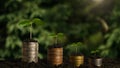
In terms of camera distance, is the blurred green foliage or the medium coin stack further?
the blurred green foliage

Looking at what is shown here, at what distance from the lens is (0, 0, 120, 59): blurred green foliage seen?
30.9 feet

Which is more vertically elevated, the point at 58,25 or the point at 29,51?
the point at 58,25

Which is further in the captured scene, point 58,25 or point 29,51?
point 58,25

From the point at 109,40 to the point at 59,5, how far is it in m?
1.91

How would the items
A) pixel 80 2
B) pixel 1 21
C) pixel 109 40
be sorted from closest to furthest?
pixel 109 40
pixel 1 21
pixel 80 2

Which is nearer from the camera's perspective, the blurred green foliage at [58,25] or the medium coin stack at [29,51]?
the medium coin stack at [29,51]

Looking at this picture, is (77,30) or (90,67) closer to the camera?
(90,67)

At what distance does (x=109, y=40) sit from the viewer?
9.38 m

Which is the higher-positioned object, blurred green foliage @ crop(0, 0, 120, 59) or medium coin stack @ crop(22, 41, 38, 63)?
blurred green foliage @ crop(0, 0, 120, 59)

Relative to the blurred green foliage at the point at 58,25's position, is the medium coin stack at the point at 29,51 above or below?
below

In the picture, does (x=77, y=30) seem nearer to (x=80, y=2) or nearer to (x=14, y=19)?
(x=80, y=2)

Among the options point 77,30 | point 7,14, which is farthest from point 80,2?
point 7,14

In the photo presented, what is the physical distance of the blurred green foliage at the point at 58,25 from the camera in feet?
30.9

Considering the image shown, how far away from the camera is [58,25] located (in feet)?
33.2
